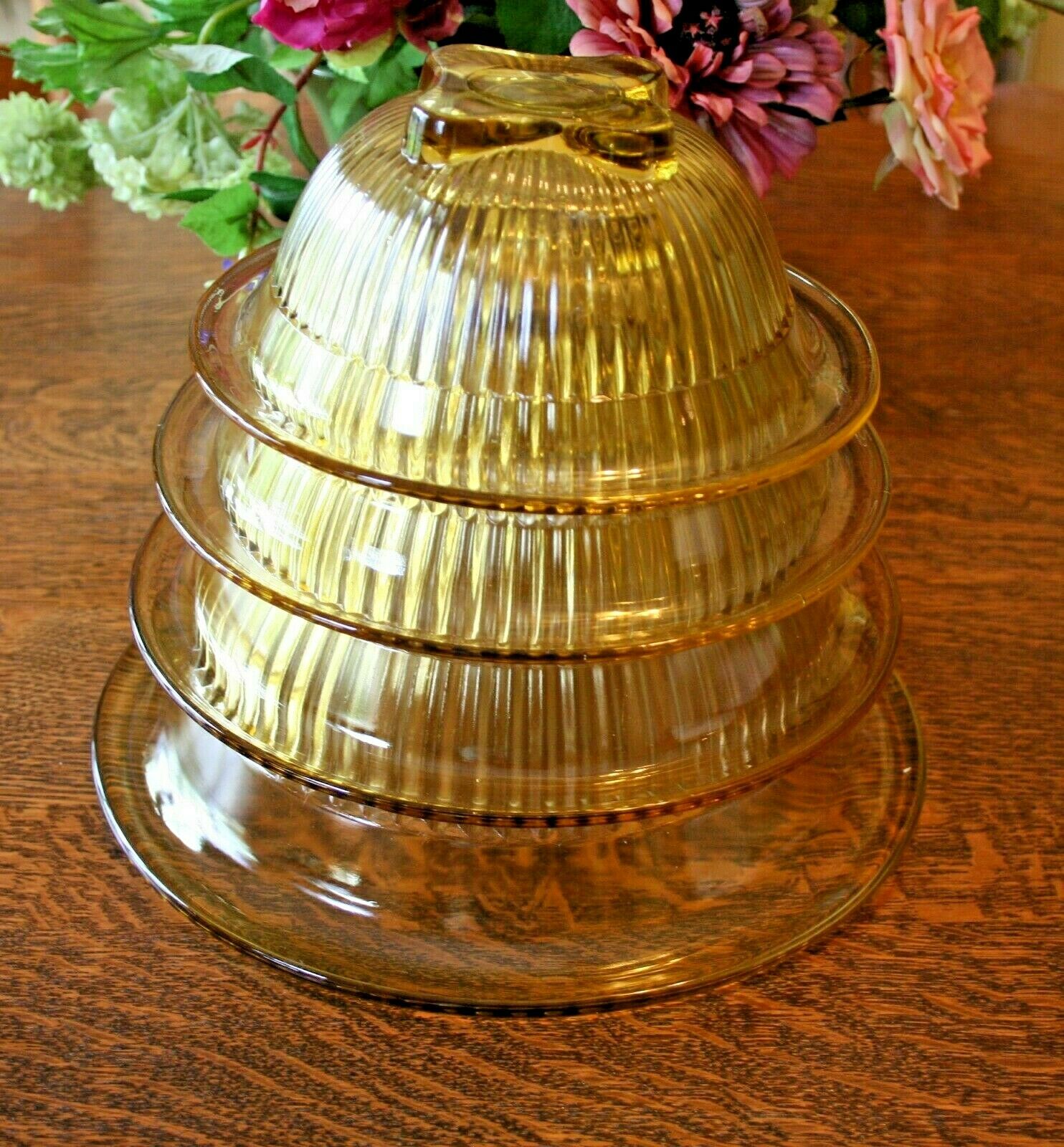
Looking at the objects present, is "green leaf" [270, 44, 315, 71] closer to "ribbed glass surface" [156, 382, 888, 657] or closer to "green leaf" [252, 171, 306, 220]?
"green leaf" [252, 171, 306, 220]

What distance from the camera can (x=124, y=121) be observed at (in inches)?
24.3

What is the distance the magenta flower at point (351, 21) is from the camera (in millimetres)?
506

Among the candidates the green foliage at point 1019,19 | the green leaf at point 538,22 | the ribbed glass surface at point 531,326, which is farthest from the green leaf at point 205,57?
the green foliage at point 1019,19

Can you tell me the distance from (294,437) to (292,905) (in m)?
0.13

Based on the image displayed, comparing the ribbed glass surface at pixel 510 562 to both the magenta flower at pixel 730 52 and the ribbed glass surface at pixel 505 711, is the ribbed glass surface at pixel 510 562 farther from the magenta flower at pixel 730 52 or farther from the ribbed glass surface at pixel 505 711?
the magenta flower at pixel 730 52

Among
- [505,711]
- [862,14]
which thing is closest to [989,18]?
[862,14]

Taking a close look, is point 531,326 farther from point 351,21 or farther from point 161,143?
point 161,143

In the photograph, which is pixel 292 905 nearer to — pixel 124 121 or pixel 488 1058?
pixel 488 1058

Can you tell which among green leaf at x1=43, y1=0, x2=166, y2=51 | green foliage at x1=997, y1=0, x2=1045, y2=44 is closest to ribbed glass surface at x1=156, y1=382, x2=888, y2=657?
green leaf at x1=43, y1=0, x2=166, y2=51

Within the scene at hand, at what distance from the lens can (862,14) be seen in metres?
0.56

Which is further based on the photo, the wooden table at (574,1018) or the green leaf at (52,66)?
the green leaf at (52,66)

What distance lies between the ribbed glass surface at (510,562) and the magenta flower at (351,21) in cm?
20

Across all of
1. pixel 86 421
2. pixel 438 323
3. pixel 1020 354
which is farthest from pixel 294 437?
pixel 1020 354

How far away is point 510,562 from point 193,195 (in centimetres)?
32
